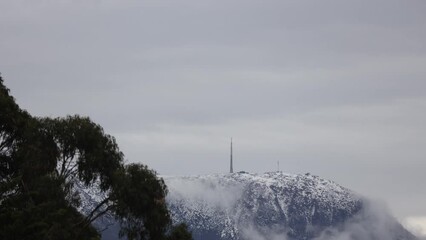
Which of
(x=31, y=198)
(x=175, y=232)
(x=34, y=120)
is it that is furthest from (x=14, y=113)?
(x=175, y=232)

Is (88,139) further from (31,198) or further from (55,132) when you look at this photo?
(31,198)

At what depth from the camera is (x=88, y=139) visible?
127m

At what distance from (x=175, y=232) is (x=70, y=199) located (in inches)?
496

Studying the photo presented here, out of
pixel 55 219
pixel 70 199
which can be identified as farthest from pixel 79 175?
pixel 55 219

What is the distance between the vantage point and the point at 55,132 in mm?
126500

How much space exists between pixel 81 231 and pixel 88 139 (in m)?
9.87

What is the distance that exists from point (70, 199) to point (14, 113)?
11029 mm

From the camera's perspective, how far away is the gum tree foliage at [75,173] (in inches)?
4793

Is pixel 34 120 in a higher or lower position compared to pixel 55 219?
higher

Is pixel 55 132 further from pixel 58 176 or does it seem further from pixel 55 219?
pixel 55 219

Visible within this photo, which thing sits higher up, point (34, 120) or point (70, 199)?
point (34, 120)

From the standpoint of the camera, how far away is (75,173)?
12850 cm

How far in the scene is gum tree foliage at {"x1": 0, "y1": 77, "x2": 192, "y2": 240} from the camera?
122 meters

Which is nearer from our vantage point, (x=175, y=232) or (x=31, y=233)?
(x=31, y=233)
